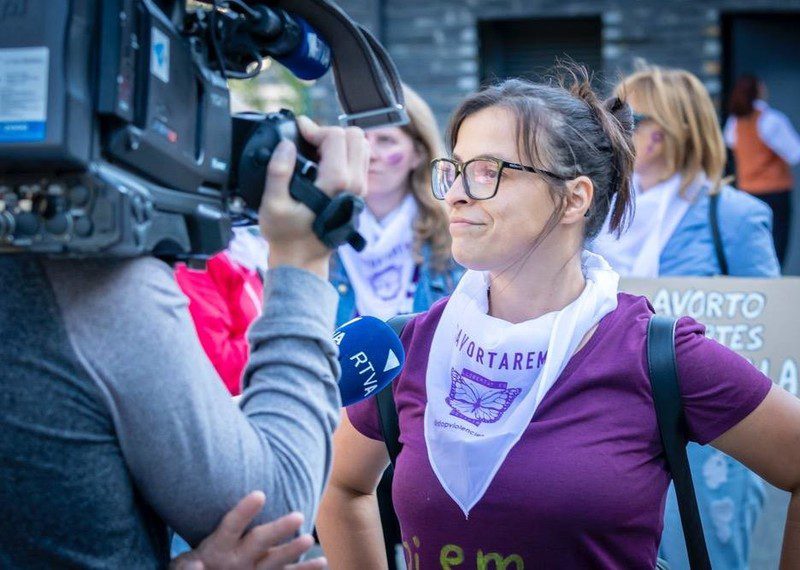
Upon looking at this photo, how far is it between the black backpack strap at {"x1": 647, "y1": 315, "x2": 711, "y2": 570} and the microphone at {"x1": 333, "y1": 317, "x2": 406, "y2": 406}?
0.47 metres

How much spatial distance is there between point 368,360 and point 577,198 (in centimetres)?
61

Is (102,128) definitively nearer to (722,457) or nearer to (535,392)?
(535,392)

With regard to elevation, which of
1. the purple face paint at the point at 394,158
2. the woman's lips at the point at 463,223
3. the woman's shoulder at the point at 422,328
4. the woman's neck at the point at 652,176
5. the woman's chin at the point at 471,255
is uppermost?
the woman's lips at the point at 463,223

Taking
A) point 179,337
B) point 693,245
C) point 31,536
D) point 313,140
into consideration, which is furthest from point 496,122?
point 693,245

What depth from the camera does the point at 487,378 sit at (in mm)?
2162

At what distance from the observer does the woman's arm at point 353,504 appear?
7.60ft

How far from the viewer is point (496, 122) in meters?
2.23

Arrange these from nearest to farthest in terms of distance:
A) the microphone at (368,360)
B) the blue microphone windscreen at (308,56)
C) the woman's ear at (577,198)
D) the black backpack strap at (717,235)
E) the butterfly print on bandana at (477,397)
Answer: the blue microphone windscreen at (308,56), the microphone at (368,360), the butterfly print on bandana at (477,397), the woman's ear at (577,198), the black backpack strap at (717,235)

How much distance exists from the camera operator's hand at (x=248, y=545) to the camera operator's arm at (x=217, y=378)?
0.01 m

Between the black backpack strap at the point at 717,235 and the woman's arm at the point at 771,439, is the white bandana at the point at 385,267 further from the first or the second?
the woman's arm at the point at 771,439

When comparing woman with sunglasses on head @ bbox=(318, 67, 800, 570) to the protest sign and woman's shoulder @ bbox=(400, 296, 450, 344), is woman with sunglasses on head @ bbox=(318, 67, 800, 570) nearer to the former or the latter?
woman's shoulder @ bbox=(400, 296, 450, 344)

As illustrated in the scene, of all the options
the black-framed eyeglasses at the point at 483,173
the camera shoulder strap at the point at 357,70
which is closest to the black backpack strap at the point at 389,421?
the black-framed eyeglasses at the point at 483,173

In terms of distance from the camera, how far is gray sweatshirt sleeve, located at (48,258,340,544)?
126cm

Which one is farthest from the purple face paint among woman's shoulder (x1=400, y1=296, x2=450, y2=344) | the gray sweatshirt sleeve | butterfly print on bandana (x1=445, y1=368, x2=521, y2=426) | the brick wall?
the brick wall
